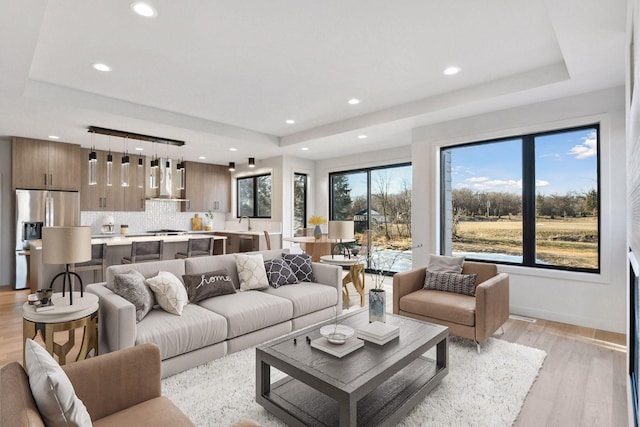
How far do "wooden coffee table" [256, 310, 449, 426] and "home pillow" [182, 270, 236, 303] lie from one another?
1.23 m

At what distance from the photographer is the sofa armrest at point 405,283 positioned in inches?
141

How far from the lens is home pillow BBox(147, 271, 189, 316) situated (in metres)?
2.83

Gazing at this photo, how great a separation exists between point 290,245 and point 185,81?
4.46 m

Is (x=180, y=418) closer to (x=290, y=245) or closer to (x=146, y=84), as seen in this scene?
(x=146, y=84)

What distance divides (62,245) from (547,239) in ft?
16.4

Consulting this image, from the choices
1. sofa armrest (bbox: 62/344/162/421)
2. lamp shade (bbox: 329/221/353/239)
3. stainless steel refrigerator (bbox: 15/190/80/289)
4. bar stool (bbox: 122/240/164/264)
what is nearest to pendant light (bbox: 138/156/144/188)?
stainless steel refrigerator (bbox: 15/190/80/289)

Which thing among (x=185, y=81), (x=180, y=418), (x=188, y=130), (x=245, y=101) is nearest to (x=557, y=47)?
(x=245, y=101)

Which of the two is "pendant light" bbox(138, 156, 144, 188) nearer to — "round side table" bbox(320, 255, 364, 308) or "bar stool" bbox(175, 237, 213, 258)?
"bar stool" bbox(175, 237, 213, 258)

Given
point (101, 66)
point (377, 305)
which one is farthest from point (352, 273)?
point (101, 66)

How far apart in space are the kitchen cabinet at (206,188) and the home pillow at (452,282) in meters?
6.30

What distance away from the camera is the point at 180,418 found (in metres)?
1.44

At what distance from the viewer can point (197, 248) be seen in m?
5.77

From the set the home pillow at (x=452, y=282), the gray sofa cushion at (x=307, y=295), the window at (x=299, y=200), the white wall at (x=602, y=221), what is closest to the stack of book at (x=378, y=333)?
the gray sofa cushion at (x=307, y=295)

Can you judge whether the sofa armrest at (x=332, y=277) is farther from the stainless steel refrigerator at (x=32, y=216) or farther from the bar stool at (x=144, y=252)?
the stainless steel refrigerator at (x=32, y=216)
